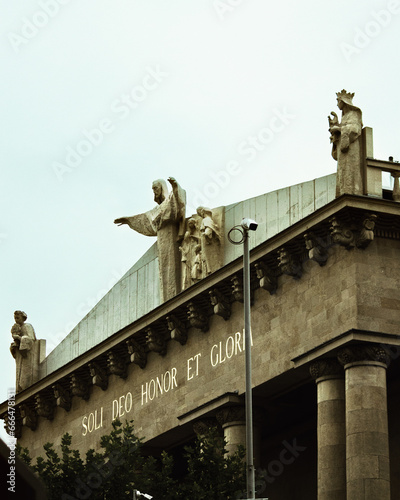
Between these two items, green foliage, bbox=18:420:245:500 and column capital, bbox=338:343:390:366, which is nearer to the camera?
green foliage, bbox=18:420:245:500

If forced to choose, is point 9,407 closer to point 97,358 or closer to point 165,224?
point 97,358

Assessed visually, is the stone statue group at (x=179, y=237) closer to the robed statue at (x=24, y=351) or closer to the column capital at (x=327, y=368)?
the column capital at (x=327, y=368)

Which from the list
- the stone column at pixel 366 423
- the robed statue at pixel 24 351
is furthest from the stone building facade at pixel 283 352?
the robed statue at pixel 24 351

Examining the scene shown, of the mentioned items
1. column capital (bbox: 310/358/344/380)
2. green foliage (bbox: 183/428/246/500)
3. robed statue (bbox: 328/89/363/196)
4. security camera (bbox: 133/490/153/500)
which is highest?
robed statue (bbox: 328/89/363/196)

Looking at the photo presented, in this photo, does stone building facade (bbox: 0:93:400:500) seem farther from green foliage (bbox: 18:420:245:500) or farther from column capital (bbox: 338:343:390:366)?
green foliage (bbox: 18:420:245:500)

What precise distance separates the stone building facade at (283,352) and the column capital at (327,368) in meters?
0.04

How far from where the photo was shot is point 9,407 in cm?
4734

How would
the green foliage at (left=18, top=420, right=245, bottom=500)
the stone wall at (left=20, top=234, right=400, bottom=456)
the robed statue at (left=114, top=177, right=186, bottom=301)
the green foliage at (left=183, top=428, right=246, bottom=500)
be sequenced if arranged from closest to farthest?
the green foliage at (left=183, top=428, right=246, bottom=500) → the green foliage at (left=18, top=420, right=245, bottom=500) → the stone wall at (left=20, top=234, right=400, bottom=456) → the robed statue at (left=114, top=177, right=186, bottom=301)

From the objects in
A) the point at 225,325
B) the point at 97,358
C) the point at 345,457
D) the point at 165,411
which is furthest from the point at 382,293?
the point at 97,358

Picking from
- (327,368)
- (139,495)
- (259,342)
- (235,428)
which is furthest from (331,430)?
(139,495)

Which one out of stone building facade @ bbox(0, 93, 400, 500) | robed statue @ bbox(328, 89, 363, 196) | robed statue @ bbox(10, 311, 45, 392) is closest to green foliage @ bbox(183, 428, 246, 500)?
stone building facade @ bbox(0, 93, 400, 500)

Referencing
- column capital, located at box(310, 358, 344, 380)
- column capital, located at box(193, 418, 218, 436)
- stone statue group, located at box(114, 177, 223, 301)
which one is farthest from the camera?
stone statue group, located at box(114, 177, 223, 301)

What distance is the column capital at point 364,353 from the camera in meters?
28.5

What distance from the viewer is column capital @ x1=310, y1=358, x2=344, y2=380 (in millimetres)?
29516
